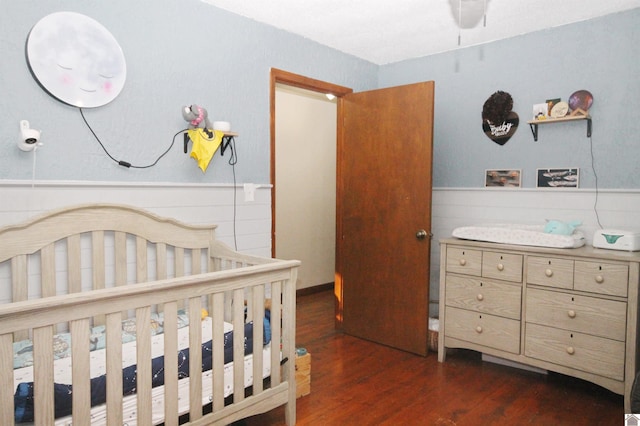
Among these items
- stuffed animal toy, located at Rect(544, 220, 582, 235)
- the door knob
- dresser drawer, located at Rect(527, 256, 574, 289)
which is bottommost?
dresser drawer, located at Rect(527, 256, 574, 289)

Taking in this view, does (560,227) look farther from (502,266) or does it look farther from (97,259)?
(97,259)

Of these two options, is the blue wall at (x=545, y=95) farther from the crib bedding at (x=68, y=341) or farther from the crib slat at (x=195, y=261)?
the crib bedding at (x=68, y=341)

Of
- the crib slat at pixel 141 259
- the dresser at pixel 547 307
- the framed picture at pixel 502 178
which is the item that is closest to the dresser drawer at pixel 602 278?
the dresser at pixel 547 307

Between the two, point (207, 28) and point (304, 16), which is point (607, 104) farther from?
point (207, 28)

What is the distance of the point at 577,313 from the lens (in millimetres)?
2426

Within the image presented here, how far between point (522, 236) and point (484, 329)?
0.63m

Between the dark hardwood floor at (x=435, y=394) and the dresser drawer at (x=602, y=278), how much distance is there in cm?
62

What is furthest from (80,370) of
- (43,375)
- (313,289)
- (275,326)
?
(313,289)

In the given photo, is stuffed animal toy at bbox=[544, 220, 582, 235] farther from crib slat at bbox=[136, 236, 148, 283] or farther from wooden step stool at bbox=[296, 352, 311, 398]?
crib slat at bbox=[136, 236, 148, 283]

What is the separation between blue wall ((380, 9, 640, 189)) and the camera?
105 inches

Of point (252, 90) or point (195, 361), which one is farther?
point (252, 90)

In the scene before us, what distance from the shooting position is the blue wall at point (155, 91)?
196 cm

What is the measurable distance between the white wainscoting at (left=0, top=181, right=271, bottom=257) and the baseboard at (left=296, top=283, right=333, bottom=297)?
1726 millimetres

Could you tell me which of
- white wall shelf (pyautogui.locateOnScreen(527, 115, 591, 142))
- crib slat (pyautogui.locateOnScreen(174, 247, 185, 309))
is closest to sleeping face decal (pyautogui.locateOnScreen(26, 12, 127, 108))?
crib slat (pyautogui.locateOnScreen(174, 247, 185, 309))
